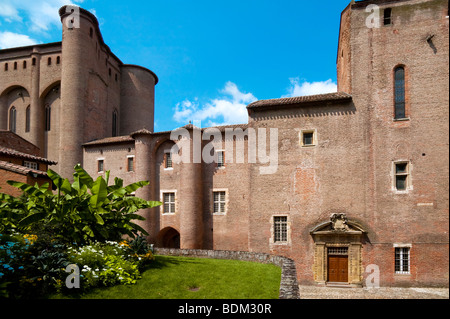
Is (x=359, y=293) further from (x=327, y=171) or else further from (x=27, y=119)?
(x=27, y=119)

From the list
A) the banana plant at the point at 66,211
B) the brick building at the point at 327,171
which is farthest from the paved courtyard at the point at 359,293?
the banana plant at the point at 66,211

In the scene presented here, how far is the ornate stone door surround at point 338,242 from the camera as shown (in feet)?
65.8

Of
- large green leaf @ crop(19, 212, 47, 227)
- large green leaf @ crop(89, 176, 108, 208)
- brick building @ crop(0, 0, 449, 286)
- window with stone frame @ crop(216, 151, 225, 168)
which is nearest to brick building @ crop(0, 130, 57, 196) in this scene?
brick building @ crop(0, 0, 449, 286)

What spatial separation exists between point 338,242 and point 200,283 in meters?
12.1

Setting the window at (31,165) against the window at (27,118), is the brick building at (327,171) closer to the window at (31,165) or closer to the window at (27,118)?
the window at (31,165)

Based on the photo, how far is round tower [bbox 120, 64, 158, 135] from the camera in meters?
40.1

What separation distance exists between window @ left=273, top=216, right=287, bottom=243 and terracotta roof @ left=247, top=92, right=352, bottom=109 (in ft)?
28.1

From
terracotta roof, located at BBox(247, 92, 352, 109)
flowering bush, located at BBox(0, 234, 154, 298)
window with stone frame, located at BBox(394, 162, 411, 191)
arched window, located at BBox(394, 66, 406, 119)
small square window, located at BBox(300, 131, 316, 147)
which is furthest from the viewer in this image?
small square window, located at BBox(300, 131, 316, 147)

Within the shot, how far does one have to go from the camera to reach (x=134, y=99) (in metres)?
40.5

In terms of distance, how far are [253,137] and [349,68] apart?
8.55m

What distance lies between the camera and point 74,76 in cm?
3189

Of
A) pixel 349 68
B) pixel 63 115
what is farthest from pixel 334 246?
pixel 63 115

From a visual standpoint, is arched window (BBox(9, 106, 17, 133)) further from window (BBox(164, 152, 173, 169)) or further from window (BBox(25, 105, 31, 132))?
window (BBox(164, 152, 173, 169))
